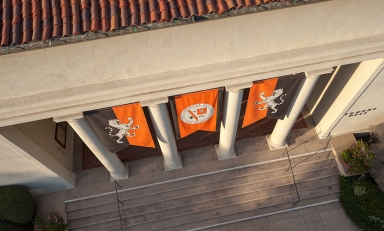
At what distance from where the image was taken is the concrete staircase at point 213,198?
1902 centimetres

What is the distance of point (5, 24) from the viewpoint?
9086mm

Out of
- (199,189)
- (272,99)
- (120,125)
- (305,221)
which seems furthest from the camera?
(199,189)

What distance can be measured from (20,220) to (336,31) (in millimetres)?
19369

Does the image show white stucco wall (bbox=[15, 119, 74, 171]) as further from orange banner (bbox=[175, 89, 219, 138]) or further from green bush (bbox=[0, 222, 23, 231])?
orange banner (bbox=[175, 89, 219, 138])

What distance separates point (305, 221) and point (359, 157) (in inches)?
209

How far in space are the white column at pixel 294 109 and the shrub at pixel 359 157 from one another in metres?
4.05

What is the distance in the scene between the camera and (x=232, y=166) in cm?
1973

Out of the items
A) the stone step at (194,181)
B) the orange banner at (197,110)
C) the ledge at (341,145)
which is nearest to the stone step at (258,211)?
the ledge at (341,145)

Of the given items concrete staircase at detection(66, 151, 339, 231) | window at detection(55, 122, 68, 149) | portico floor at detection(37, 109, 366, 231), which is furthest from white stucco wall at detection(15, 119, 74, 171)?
concrete staircase at detection(66, 151, 339, 231)

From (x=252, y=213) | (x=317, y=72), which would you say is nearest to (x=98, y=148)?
(x=252, y=213)

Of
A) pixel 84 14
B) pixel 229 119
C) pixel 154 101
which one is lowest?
pixel 229 119

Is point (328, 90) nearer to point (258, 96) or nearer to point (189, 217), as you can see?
point (258, 96)

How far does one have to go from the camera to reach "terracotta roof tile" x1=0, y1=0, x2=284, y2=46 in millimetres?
9078

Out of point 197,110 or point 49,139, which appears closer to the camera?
point 197,110
